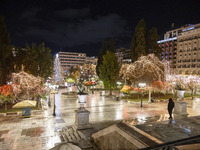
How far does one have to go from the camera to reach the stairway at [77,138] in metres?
8.20

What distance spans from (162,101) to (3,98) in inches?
854

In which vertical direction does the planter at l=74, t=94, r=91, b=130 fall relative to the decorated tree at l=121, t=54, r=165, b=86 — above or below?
below

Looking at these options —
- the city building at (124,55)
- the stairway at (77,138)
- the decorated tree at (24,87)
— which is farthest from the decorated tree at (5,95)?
the city building at (124,55)

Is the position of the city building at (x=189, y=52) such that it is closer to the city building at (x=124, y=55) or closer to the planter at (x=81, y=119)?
the city building at (x=124, y=55)

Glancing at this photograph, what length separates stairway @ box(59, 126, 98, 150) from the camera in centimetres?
820

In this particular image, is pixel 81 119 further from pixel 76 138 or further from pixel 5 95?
pixel 5 95

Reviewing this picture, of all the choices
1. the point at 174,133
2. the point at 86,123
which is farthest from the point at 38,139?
the point at 174,133

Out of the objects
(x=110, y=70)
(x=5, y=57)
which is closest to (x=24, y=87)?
(x=5, y=57)

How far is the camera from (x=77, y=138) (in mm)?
9883

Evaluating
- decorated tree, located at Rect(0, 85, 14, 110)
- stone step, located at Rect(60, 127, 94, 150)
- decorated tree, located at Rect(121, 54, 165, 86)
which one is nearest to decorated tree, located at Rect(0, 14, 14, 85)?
decorated tree, located at Rect(0, 85, 14, 110)

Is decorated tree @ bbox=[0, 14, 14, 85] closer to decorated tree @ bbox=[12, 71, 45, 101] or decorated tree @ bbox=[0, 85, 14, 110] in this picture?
decorated tree @ bbox=[12, 71, 45, 101]

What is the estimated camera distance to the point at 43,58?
40.5 m

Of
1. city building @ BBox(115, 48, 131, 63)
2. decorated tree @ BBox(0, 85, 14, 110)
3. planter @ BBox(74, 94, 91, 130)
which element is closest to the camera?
planter @ BBox(74, 94, 91, 130)

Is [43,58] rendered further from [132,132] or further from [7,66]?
[132,132]
